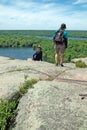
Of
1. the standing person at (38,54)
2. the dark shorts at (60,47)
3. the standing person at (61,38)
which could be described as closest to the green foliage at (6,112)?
the standing person at (61,38)

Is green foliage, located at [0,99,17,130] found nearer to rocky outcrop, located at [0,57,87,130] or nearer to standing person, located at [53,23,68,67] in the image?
rocky outcrop, located at [0,57,87,130]

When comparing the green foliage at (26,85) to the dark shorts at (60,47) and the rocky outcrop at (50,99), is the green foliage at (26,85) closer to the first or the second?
the rocky outcrop at (50,99)

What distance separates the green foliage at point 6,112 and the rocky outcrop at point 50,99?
213mm

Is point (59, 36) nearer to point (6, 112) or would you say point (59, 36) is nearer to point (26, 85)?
point (26, 85)

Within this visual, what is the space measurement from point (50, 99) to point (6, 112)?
1.36 metres

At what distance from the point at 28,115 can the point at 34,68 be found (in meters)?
4.13

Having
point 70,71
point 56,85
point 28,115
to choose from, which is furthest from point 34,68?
point 28,115

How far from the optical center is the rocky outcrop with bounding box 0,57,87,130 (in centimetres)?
702

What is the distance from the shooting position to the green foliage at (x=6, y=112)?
24.2 ft

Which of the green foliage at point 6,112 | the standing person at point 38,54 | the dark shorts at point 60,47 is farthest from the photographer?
the standing person at point 38,54

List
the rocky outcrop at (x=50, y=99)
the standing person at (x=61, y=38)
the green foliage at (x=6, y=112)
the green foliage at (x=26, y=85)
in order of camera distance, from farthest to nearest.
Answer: the standing person at (x=61, y=38) < the green foliage at (x=26, y=85) < the green foliage at (x=6, y=112) < the rocky outcrop at (x=50, y=99)

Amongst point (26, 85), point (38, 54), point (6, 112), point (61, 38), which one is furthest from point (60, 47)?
point (6, 112)

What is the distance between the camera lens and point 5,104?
8.05m

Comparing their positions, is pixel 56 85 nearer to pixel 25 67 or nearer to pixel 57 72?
pixel 57 72
